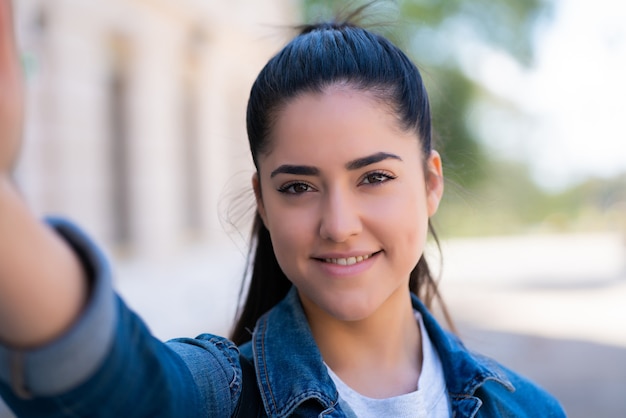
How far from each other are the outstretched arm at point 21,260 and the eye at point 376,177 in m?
0.75

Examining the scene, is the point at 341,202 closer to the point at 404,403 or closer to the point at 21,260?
the point at 404,403

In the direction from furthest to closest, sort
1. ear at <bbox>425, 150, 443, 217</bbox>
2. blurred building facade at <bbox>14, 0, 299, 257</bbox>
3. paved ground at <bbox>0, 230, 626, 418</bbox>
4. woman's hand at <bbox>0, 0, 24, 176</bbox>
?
blurred building facade at <bbox>14, 0, 299, 257</bbox> < paved ground at <bbox>0, 230, 626, 418</bbox> < ear at <bbox>425, 150, 443, 217</bbox> < woman's hand at <bbox>0, 0, 24, 176</bbox>

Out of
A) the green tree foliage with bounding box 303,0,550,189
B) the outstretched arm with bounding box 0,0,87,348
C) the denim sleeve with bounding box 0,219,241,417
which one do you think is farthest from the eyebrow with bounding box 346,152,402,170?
the green tree foliage with bounding box 303,0,550,189

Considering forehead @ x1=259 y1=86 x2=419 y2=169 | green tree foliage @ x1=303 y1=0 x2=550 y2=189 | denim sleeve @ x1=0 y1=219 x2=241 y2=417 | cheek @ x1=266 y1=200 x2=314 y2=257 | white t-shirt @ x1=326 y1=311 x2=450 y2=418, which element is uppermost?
green tree foliage @ x1=303 y1=0 x2=550 y2=189

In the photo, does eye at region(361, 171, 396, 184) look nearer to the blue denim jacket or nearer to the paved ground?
the blue denim jacket

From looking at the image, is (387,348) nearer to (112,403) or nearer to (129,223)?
(112,403)

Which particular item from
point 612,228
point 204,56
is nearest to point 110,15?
point 204,56

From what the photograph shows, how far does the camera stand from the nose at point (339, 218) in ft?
4.50

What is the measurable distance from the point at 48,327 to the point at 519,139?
2740 cm

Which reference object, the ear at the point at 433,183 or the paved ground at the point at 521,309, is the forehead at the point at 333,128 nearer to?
the ear at the point at 433,183

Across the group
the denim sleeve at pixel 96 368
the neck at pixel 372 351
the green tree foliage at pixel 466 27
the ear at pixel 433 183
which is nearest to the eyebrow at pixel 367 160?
the ear at pixel 433 183

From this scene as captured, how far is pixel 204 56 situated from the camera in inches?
524

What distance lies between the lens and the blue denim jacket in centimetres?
85

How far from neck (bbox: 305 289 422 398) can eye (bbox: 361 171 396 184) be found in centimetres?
33
